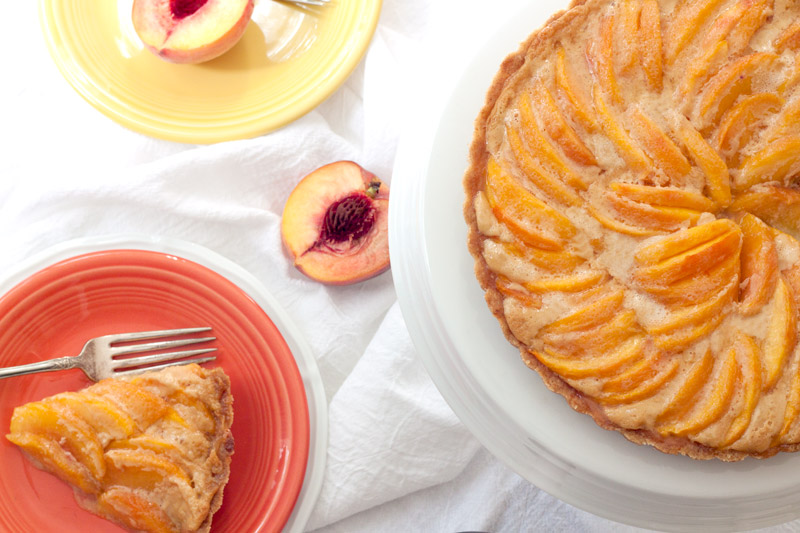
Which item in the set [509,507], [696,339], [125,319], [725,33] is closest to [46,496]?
[125,319]

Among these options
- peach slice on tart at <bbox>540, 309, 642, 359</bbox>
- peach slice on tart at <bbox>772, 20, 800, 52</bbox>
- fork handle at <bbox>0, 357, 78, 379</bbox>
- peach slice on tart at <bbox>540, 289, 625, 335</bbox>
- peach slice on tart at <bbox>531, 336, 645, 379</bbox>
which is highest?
peach slice on tart at <bbox>772, 20, 800, 52</bbox>

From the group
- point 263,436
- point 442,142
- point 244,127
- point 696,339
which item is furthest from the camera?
point 244,127

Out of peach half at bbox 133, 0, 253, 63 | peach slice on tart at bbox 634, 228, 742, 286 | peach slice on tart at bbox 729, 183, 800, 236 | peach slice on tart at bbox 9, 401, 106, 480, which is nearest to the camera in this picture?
peach slice on tart at bbox 634, 228, 742, 286

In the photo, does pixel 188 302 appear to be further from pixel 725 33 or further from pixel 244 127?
pixel 725 33

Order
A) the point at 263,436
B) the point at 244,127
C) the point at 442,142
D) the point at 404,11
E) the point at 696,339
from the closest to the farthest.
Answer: the point at 696,339 < the point at 442,142 < the point at 263,436 < the point at 244,127 < the point at 404,11

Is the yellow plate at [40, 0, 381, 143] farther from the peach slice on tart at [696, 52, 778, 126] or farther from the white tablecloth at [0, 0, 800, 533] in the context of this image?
the peach slice on tart at [696, 52, 778, 126]

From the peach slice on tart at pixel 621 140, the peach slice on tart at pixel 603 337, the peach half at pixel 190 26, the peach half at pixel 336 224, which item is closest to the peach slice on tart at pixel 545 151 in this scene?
the peach slice on tart at pixel 621 140

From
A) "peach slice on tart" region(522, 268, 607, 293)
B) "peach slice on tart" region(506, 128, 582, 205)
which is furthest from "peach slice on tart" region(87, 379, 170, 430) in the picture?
"peach slice on tart" region(506, 128, 582, 205)

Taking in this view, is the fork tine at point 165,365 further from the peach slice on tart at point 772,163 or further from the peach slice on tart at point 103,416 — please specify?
the peach slice on tart at point 772,163
